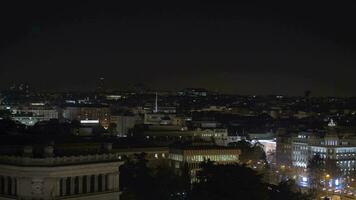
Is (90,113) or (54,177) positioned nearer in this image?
(54,177)

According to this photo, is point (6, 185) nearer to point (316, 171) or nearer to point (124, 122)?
point (316, 171)

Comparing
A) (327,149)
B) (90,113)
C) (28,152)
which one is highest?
(90,113)

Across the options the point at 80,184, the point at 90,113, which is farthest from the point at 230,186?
the point at 90,113

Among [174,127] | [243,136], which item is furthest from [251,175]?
[243,136]

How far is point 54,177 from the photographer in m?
31.5

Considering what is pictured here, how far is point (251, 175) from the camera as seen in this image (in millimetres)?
51281

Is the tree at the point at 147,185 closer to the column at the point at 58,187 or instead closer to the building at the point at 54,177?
the building at the point at 54,177

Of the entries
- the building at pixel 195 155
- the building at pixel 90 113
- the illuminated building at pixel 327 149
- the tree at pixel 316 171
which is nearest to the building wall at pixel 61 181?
the building at pixel 195 155

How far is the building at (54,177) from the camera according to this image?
31406 millimetres

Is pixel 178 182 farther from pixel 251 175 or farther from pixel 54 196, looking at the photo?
pixel 54 196

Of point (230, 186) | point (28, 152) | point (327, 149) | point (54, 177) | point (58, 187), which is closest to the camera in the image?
Answer: point (54, 177)

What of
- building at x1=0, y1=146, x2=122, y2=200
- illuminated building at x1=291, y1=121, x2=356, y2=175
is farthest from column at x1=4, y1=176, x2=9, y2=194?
illuminated building at x1=291, y1=121, x2=356, y2=175

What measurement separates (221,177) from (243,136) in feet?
271

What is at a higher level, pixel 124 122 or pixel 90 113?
pixel 90 113
